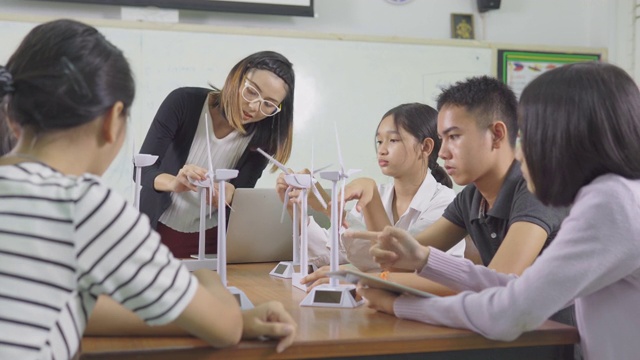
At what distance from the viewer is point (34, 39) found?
35.4 inches

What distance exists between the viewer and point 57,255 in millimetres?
789

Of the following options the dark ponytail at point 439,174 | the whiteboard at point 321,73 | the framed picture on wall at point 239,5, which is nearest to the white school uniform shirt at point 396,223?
the dark ponytail at point 439,174

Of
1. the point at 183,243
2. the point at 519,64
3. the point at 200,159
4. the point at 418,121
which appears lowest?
the point at 183,243

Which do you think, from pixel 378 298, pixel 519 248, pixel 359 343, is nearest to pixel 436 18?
pixel 519 248

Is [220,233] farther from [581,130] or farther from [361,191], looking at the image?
[581,130]

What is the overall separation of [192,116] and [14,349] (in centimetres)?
143

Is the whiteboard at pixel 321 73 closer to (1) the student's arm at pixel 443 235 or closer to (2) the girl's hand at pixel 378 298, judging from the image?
(1) the student's arm at pixel 443 235

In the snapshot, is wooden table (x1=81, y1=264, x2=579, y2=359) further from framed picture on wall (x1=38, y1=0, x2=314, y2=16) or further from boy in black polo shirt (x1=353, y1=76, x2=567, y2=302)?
framed picture on wall (x1=38, y1=0, x2=314, y2=16)

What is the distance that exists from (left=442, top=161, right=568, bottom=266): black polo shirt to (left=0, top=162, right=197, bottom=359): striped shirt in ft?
2.98

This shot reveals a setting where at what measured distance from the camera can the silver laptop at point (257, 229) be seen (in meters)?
1.99

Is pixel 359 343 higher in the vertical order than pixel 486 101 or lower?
lower

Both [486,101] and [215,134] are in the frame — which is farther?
[215,134]

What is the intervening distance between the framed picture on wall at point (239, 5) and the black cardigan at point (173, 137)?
1467mm

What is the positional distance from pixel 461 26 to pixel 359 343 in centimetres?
337
